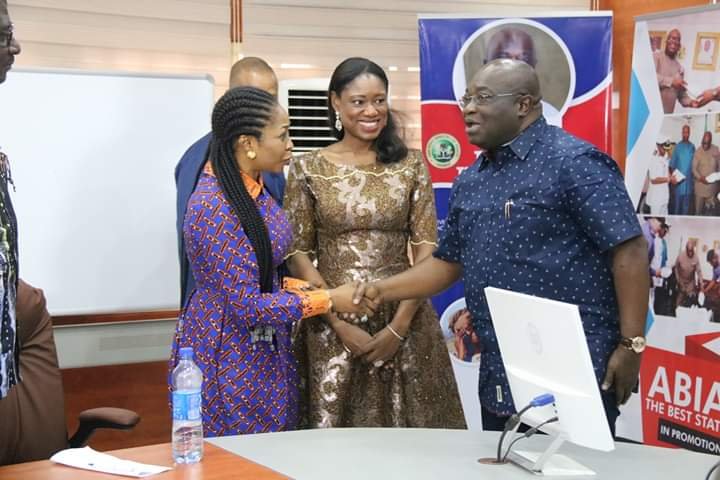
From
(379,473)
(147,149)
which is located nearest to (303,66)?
(147,149)

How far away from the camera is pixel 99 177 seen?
3844mm

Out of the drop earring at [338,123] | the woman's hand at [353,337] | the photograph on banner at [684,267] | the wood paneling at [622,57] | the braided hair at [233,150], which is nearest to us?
the braided hair at [233,150]

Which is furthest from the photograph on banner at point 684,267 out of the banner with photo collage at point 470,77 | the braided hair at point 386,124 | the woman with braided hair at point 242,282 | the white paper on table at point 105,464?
the white paper on table at point 105,464

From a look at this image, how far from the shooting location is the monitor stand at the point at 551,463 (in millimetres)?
1916

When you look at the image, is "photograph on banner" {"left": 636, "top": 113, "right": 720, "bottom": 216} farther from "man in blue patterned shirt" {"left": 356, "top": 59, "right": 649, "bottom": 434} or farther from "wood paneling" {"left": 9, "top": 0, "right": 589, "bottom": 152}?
"man in blue patterned shirt" {"left": 356, "top": 59, "right": 649, "bottom": 434}

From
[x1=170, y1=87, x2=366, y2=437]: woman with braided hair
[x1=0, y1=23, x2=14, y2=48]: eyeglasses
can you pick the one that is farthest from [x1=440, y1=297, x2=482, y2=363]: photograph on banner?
[x1=0, y1=23, x2=14, y2=48]: eyeglasses

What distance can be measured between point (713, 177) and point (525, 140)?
156 cm

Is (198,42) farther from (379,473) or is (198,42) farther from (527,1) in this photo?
(379,473)

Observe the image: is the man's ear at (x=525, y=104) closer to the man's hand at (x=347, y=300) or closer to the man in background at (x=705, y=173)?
the man's hand at (x=347, y=300)

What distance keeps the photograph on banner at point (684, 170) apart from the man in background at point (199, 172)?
1.70 meters

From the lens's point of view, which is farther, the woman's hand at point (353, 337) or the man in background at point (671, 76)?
the man in background at point (671, 76)

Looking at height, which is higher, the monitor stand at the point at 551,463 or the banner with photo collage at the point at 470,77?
the banner with photo collage at the point at 470,77

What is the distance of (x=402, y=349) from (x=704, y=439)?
1.49 meters

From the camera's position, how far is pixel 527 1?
5359mm
